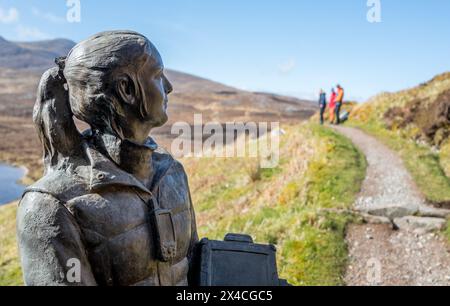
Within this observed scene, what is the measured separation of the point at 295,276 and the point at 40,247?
684cm

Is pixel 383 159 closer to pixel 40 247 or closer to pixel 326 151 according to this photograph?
pixel 326 151

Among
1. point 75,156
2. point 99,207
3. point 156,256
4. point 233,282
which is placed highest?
point 75,156

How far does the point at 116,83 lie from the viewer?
2.43 metres

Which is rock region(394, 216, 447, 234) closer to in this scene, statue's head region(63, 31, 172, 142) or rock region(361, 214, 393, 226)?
rock region(361, 214, 393, 226)

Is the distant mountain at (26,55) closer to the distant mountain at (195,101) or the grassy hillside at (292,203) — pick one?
the distant mountain at (195,101)

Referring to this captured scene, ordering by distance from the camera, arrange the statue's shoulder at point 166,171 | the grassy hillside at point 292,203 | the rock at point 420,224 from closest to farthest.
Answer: the statue's shoulder at point 166,171, the grassy hillside at point 292,203, the rock at point 420,224

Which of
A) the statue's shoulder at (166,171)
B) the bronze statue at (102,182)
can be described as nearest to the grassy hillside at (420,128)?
the statue's shoulder at (166,171)

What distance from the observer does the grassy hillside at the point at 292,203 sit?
360 inches

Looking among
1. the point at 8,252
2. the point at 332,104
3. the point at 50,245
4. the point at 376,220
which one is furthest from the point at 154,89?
the point at 332,104

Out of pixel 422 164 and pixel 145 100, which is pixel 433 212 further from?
pixel 145 100

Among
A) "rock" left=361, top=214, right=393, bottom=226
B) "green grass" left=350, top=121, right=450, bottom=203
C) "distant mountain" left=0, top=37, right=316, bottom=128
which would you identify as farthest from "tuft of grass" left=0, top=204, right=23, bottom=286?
"distant mountain" left=0, top=37, right=316, bottom=128

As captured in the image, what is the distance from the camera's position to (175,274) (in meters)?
2.70

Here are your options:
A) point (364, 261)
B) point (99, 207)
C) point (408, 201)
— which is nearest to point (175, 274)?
point (99, 207)
